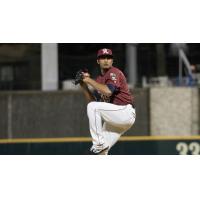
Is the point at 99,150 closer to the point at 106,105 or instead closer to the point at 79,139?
the point at 106,105

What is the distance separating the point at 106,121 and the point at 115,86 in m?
0.55

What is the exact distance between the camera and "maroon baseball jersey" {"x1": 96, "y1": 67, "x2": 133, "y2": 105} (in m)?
7.80

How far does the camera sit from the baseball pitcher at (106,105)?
767cm

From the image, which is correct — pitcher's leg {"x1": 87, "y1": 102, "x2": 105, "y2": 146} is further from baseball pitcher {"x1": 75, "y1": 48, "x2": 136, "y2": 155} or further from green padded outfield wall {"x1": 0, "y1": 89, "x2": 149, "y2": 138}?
green padded outfield wall {"x1": 0, "y1": 89, "x2": 149, "y2": 138}

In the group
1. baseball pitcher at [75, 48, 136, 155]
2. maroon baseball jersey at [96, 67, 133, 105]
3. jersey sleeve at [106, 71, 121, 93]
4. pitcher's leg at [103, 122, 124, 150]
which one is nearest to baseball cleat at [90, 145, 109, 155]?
baseball pitcher at [75, 48, 136, 155]

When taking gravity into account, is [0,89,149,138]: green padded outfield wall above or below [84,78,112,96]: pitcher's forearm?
below

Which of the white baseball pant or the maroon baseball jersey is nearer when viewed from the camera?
the white baseball pant

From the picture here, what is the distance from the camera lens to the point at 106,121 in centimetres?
772

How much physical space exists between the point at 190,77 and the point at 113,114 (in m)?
11.0

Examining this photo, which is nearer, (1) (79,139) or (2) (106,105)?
(2) (106,105)

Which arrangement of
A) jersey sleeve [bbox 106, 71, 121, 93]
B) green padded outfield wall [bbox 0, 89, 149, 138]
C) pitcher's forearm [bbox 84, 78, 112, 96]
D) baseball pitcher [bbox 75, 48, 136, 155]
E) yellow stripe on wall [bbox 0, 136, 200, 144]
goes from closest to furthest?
1. pitcher's forearm [bbox 84, 78, 112, 96]
2. baseball pitcher [bbox 75, 48, 136, 155]
3. jersey sleeve [bbox 106, 71, 121, 93]
4. yellow stripe on wall [bbox 0, 136, 200, 144]
5. green padded outfield wall [bbox 0, 89, 149, 138]

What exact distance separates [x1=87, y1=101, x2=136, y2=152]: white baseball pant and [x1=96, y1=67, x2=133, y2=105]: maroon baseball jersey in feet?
0.42

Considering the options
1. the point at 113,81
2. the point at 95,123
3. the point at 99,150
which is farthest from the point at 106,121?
the point at 113,81

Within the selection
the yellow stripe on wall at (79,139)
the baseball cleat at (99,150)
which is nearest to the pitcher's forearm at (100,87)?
the baseball cleat at (99,150)
